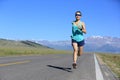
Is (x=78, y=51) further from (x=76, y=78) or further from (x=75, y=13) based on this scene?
(x=76, y=78)

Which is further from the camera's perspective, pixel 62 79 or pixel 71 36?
pixel 71 36

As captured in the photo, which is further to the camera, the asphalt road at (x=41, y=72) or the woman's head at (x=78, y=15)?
the woman's head at (x=78, y=15)

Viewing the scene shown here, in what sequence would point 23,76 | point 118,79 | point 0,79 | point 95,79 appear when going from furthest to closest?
1. point 118,79
2. point 95,79
3. point 23,76
4. point 0,79

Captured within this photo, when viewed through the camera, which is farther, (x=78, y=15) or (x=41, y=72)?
(x=78, y=15)

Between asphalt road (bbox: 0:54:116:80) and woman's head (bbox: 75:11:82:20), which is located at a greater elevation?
woman's head (bbox: 75:11:82:20)

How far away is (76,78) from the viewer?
1005 cm

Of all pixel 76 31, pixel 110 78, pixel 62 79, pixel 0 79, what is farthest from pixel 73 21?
pixel 0 79

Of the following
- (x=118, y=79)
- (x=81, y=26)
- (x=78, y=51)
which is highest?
(x=81, y=26)

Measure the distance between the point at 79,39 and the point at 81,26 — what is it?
0.45 metres

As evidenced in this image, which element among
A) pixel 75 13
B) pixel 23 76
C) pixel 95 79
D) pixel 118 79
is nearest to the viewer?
pixel 23 76

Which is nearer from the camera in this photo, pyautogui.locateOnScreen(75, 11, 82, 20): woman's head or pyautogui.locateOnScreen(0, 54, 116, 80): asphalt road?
pyautogui.locateOnScreen(0, 54, 116, 80): asphalt road

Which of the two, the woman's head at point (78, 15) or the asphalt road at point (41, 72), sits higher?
the woman's head at point (78, 15)

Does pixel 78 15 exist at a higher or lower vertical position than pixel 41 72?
higher

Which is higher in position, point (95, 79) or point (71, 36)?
point (71, 36)
